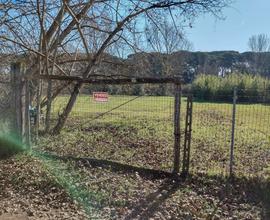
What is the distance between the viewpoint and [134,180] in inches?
253

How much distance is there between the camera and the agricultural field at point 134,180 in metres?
5.18

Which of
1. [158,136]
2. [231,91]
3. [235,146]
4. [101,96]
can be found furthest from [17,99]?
[231,91]

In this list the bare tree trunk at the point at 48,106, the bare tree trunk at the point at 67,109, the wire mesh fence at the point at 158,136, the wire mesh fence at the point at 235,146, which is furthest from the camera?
the bare tree trunk at the point at 67,109

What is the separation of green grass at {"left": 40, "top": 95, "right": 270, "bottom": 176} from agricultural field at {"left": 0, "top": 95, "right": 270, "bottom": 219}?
0.02 metres

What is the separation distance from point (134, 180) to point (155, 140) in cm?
400

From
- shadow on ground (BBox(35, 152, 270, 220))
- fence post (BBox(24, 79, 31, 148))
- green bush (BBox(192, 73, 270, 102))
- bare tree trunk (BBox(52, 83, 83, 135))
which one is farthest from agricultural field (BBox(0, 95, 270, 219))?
green bush (BBox(192, 73, 270, 102))

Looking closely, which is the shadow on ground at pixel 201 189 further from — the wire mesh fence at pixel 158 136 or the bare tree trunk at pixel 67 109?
the bare tree trunk at pixel 67 109

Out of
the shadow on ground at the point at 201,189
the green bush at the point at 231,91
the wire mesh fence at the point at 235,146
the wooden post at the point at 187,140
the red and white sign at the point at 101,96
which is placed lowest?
the shadow on ground at the point at 201,189

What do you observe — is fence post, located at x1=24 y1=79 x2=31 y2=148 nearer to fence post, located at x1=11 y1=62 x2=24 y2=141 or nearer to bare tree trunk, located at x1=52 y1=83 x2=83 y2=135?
fence post, located at x1=11 y1=62 x2=24 y2=141

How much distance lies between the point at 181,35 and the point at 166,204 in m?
6.13

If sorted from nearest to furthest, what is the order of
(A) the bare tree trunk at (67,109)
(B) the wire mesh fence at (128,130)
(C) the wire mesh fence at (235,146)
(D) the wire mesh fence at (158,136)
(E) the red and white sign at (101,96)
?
1. (C) the wire mesh fence at (235,146)
2. (D) the wire mesh fence at (158,136)
3. (B) the wire mesh fence at (128,130)
4. (E) the red and white sign at (101,96)
5. (A) the bare tree trunk at (67,109)

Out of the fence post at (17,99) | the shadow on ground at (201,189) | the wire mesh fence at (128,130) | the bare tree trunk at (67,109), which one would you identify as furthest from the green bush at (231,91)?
the fence post at (17,99)

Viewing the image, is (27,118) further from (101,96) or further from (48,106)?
(101,96)

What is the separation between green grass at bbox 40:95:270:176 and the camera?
7812mm
